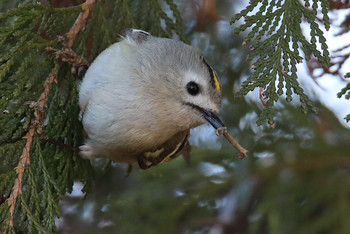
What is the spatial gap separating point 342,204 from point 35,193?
1345 millimetres

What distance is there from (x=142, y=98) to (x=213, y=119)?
0.79ft

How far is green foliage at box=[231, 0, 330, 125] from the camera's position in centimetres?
139

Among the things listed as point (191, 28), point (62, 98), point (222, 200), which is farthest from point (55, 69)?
point (222, 200)

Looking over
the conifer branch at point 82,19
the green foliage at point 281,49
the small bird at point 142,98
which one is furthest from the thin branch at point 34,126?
the green foliage at point 281,49

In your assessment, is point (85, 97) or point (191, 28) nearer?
point (85, 97)

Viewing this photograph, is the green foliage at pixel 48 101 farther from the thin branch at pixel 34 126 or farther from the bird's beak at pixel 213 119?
the bird's beak at pixel 213 119

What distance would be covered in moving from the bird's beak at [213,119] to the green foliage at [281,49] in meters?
0.23

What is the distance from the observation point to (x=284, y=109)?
7.87ft

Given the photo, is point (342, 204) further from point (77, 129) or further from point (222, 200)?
point (77, 129)

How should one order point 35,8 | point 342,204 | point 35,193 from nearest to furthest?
point 35,193, point 35,8, point 342,204

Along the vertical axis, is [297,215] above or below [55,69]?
below

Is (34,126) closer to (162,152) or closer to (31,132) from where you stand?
(31,132)

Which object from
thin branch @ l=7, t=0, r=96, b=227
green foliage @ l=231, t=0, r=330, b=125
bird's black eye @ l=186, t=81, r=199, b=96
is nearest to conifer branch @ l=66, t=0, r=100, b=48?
thin branch @ l=7, t=0, r=96, b=227

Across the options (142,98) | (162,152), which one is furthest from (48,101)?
(162,152)
